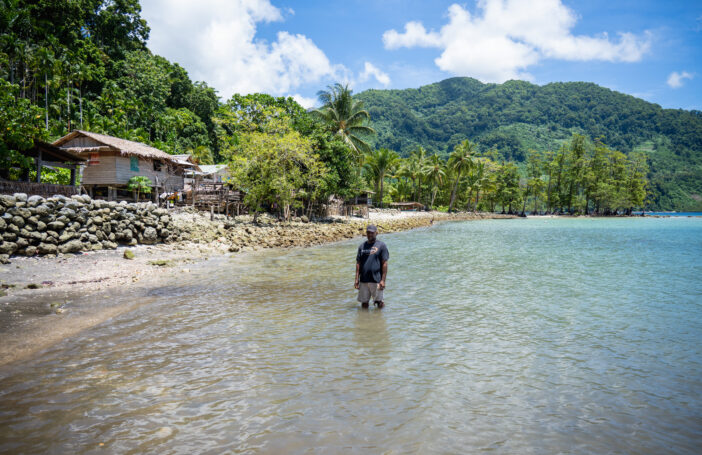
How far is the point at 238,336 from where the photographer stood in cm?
771

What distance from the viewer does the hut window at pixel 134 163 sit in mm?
28938

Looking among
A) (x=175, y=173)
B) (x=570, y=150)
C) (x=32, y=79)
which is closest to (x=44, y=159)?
(x=175, y=173)

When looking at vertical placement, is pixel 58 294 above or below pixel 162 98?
below

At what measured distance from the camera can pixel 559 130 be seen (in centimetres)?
17850

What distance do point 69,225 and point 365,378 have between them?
15081 mm

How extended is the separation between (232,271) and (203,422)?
36.4ft

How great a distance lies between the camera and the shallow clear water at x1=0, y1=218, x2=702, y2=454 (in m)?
4.33

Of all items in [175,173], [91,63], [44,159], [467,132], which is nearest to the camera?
[44,159]

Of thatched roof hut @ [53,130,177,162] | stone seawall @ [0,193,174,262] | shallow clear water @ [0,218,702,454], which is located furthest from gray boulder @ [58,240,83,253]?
thatched roof hut @ [53,130,177,162]

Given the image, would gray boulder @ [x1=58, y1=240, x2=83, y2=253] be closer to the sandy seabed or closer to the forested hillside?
the sandy seabed

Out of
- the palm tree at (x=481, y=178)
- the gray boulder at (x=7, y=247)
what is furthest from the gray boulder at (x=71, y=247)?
the palm tree at (x=481, y=178)

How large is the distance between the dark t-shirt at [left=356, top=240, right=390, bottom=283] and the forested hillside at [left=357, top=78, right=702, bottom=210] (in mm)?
148462

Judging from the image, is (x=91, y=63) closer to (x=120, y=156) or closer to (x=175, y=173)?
(x=175, y=173)

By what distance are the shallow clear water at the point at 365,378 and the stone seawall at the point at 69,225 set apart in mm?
5881
